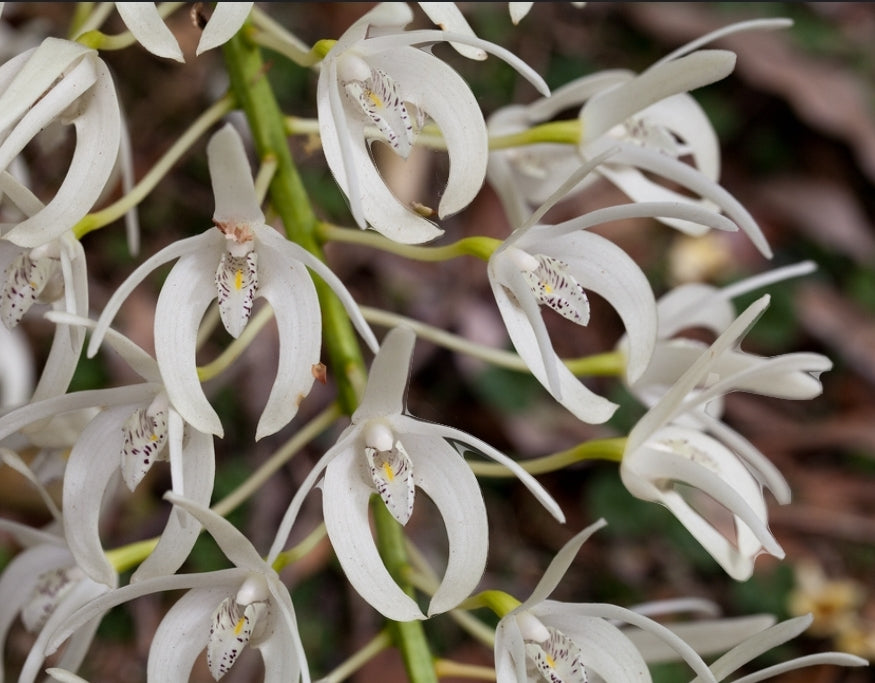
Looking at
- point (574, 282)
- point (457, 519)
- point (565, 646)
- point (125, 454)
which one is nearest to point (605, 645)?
point (565, 646)

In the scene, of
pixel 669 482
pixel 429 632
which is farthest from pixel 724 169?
pixel 669 482

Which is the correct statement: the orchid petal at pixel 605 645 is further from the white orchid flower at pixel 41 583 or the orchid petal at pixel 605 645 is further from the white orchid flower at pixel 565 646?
the white orchid flower at pixel 41 583

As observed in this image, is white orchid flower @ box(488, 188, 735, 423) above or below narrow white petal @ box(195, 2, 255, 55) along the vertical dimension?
below

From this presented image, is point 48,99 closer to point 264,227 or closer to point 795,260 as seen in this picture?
point 264,227

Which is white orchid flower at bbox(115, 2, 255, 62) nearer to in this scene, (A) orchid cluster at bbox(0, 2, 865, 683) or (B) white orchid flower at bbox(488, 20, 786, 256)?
(A) orchid cluster at bbox(0, 2, 865, 683)

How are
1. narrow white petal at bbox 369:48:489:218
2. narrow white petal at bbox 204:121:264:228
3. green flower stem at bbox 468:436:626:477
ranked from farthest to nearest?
green flower stem at bbox 468:436:626:477
narrow white petal at bbox 369:48:489:218
narrow white petal at bbox 204:121:264:228

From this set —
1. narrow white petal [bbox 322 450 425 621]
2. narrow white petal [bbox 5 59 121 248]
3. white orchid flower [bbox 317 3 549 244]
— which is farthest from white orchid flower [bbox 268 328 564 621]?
narrow white petal [bbox 5 59 121 248]

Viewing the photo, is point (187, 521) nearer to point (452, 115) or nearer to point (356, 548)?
point (356, 548)

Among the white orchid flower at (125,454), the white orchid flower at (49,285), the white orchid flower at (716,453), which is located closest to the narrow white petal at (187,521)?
the white orchid flower at (125,454)
